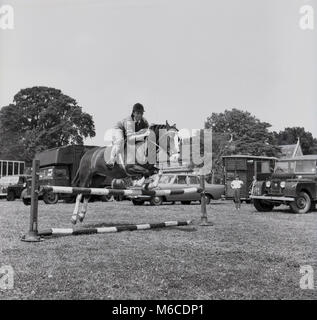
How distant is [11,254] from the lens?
19.4 ft

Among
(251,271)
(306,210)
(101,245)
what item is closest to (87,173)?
(101,245)

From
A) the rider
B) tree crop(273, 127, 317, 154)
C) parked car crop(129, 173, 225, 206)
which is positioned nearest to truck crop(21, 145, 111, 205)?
parked car crop(129, 173, 225, 206)

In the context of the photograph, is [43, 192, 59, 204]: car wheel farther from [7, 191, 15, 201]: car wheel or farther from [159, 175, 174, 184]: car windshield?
[159, 175, 174, 184]: car windshield

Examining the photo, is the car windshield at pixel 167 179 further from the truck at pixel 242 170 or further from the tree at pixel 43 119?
the tree at pixel 43 119

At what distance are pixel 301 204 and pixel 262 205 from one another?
6.02 feet

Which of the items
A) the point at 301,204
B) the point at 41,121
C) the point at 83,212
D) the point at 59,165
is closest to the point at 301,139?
the point at 59,165

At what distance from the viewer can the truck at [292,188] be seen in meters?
16.0

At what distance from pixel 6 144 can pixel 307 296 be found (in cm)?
1693

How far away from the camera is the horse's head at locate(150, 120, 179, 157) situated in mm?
8289

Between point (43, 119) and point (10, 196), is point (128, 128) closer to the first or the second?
point (43, 119)

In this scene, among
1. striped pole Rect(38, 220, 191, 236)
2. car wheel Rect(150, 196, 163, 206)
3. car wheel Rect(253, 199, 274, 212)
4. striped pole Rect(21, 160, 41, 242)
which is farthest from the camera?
car wheel Rect(150, 196, 163, 206)

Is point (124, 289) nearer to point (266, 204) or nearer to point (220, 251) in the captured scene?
point (220, 251)

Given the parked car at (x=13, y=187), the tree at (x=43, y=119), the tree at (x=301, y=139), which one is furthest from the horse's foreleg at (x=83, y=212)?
the tree at (x=301, y=139)

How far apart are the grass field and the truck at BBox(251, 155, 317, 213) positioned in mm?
7960
